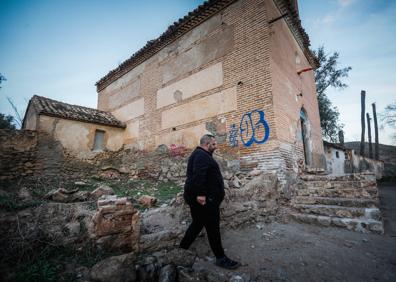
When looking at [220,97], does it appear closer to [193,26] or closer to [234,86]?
[234,86]

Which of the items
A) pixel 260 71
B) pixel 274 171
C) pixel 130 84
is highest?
pixel 130 84

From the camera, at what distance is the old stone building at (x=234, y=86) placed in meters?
5.90

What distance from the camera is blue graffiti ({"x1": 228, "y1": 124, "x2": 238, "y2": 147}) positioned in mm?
6234


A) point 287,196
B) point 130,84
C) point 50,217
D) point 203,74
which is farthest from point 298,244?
point 130,84

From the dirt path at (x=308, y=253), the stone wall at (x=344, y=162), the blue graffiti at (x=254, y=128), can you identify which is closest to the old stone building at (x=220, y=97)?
the blue graffiti at (x=254, y=128)

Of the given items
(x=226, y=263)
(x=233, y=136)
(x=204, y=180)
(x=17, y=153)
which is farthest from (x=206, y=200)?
(x=17, y=153)

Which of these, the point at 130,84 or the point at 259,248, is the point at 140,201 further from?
the point at 130,84

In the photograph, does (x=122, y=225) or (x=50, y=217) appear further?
(x=50, y=217)

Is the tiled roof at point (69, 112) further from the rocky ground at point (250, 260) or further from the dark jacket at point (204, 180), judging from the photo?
the dark jacket at point (204, 180)

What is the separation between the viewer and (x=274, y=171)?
5379 mm

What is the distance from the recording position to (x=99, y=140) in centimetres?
984

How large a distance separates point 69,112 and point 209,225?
9.21m

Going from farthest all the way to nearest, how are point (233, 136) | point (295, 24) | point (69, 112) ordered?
point (69, 112) < point (295, 24) < point (233, 136)

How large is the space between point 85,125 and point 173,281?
907 cm
